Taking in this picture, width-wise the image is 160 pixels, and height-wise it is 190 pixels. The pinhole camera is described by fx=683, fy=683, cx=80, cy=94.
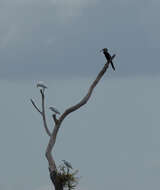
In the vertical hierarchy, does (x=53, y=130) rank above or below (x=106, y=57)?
below

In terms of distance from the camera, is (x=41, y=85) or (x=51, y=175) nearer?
(x=51, y=175)

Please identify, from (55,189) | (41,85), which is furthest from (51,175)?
(41,85)

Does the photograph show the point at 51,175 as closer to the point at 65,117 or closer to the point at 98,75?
the point at 65,117

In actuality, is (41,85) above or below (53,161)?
above

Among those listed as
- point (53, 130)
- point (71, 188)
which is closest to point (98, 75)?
point (53, 130)

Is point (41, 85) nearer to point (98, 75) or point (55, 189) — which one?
point (98, 75)

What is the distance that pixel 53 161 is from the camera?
27.2 m

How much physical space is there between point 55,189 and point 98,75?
16.0 ft

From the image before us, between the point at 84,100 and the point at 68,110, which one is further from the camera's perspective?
the point at 84,100

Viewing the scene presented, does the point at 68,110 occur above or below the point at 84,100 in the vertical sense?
below

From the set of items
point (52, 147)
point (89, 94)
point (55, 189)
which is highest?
point (89, 94)

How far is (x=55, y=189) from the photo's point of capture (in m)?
26.9

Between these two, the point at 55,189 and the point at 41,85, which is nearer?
the point at 55,189

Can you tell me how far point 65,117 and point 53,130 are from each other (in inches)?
28.6
